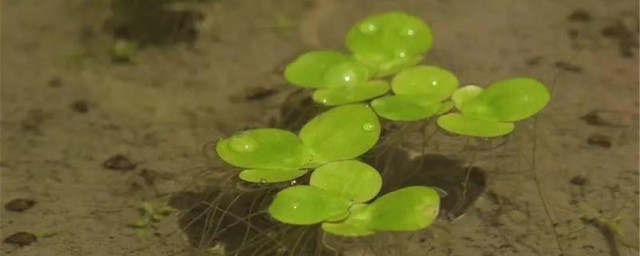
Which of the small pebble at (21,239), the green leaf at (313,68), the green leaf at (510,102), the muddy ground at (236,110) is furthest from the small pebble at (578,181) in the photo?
the small pebble at (21,239)

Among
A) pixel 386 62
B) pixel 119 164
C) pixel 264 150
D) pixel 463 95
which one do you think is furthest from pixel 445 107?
pixel 119 164

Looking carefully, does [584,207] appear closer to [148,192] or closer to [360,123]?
[360,123]

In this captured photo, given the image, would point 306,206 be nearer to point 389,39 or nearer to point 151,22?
point 389,39

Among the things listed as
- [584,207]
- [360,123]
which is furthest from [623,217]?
[360,123]

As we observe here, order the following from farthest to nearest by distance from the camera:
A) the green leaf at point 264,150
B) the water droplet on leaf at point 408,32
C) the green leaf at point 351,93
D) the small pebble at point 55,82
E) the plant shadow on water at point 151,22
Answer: the plant shadow on water at point 151,22
the small pebble at point 55,82
the water droplet on leaf at point 408,32
the green leaf at point 351,93
the green leaf at point 264,150

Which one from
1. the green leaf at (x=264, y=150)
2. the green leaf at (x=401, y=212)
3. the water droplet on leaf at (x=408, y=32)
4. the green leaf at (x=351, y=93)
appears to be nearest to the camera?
the green leaf at (x=401, y=212)

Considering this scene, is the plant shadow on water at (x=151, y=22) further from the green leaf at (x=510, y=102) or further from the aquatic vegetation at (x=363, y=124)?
the green leaf at (x=510, y=102)
